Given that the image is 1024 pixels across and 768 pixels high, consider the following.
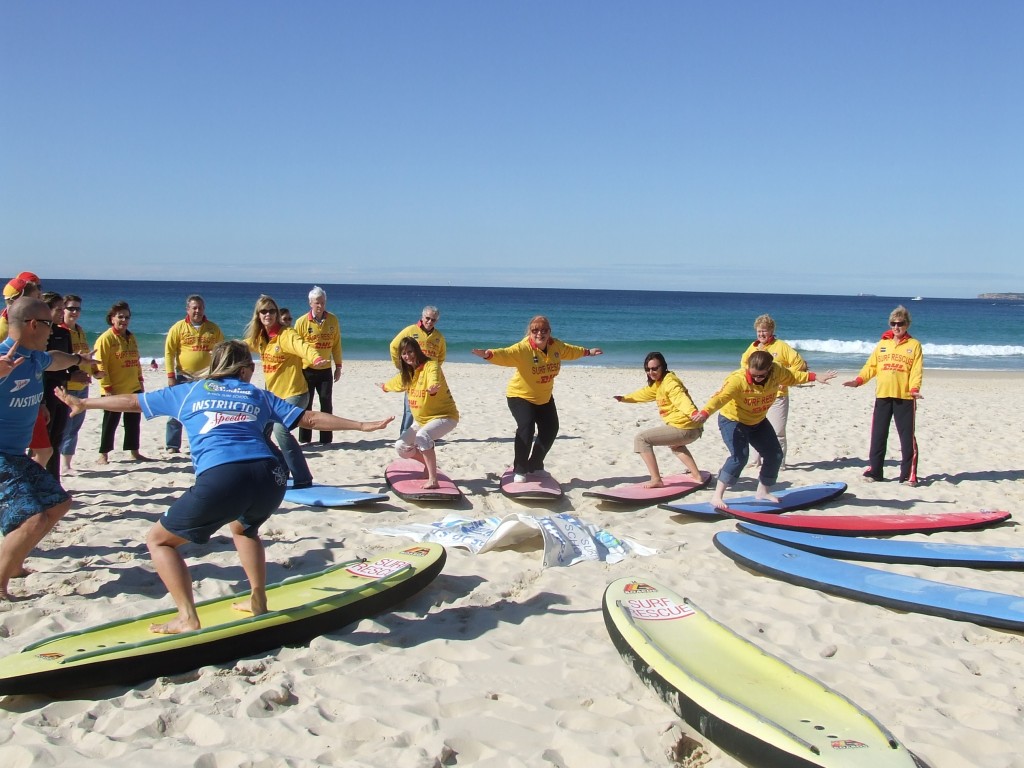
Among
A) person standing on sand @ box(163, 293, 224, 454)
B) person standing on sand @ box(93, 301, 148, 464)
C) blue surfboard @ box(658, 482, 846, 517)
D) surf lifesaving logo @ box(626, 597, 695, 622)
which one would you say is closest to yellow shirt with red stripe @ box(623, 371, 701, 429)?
blue surfboard @ box(658, 482, 846, 517)

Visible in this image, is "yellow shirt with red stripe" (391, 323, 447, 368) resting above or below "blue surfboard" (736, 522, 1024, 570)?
above

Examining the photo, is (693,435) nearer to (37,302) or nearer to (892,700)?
(892,700)

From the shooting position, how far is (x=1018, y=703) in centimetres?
371

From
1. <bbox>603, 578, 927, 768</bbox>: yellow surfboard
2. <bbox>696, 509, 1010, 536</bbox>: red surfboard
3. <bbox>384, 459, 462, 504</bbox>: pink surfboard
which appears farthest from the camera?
<bbox>384, 459, 462, 504</bbox>: pink surfboard

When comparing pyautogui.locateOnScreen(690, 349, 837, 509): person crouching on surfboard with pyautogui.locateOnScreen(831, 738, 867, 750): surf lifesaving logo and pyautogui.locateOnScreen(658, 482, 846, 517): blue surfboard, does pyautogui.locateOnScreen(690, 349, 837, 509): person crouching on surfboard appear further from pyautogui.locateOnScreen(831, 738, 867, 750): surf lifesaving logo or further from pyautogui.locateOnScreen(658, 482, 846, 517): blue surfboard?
pyautogui.locateOnScreen(831, 738, 867, 750): surf lifesaving logo

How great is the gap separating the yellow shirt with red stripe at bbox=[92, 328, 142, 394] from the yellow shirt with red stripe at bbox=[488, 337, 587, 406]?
4.03m


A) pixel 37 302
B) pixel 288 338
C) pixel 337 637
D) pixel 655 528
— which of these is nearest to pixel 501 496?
pixel 655 528

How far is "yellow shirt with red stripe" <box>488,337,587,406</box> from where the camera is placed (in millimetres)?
7566

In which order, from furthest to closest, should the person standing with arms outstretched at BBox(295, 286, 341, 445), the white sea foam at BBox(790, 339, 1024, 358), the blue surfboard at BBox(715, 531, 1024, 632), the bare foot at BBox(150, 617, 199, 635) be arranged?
the white sea foam at BBox(790, 339, 1024, 358) → the person standing with arms outstretched at BBox(295, 286, 341, 445) → the blue surfboard at BBox(715, 531, 1024, 632) → the bare foot at BBox(150, 617, 199, 635)

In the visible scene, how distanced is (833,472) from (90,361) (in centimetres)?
768

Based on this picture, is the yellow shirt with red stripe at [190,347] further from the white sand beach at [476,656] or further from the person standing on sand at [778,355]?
the person standing on sand at [778,355]

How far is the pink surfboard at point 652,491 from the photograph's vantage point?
7391mm

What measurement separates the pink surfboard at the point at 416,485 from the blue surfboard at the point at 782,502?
79.1 inches

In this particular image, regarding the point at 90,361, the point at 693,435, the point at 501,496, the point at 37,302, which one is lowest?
the point at 501,496
